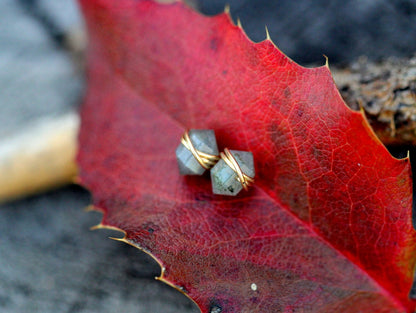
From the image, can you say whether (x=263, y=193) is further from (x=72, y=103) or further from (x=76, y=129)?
(x=72, y=103)

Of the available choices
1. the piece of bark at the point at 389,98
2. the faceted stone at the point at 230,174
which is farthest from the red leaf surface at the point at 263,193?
the piece of bark at the point at 389,98

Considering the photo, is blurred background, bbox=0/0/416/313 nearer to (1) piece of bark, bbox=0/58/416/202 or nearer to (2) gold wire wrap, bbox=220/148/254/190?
(1) piece of bark, bbox=0/58/416/202

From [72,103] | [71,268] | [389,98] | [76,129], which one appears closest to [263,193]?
[389,98]

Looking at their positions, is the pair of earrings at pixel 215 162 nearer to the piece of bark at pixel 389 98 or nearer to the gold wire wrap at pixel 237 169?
the gold wire wrap at pixel 237 169

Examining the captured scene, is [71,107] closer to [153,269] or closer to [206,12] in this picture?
[206,12]

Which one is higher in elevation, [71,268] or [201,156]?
[201,156]

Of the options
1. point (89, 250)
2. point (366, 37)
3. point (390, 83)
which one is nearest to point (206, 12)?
point (366, 37)
